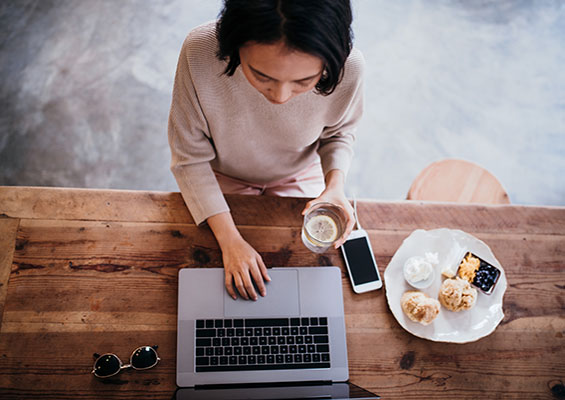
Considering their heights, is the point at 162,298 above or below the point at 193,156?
below

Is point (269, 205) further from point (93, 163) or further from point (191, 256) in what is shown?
point (93, 163)

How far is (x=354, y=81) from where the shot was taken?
3.18 feet

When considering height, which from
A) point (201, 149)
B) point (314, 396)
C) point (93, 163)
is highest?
point (201, 149)

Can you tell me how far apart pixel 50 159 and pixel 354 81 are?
1.84 metres

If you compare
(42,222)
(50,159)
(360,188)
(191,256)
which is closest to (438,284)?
(191,256)

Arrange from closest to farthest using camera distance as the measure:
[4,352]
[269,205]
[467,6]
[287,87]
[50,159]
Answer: [287,87], [4,352], [269,205], [50,159], [467,6]

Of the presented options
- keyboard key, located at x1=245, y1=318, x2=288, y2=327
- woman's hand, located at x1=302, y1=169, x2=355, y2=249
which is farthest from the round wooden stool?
keyboard key, located at x1=245, y1=318, x2=288, y2=327

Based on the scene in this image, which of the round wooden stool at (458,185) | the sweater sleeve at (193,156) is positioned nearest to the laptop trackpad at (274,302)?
the sweater sleeve at (193,156)

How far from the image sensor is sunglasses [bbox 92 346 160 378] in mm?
928

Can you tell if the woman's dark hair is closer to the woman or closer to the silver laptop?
the woman

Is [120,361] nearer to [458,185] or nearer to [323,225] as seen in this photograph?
[323,225]

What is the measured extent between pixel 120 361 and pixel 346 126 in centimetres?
87

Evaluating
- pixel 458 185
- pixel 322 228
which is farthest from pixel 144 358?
pixel 458 185

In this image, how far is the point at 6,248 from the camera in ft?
3.34
